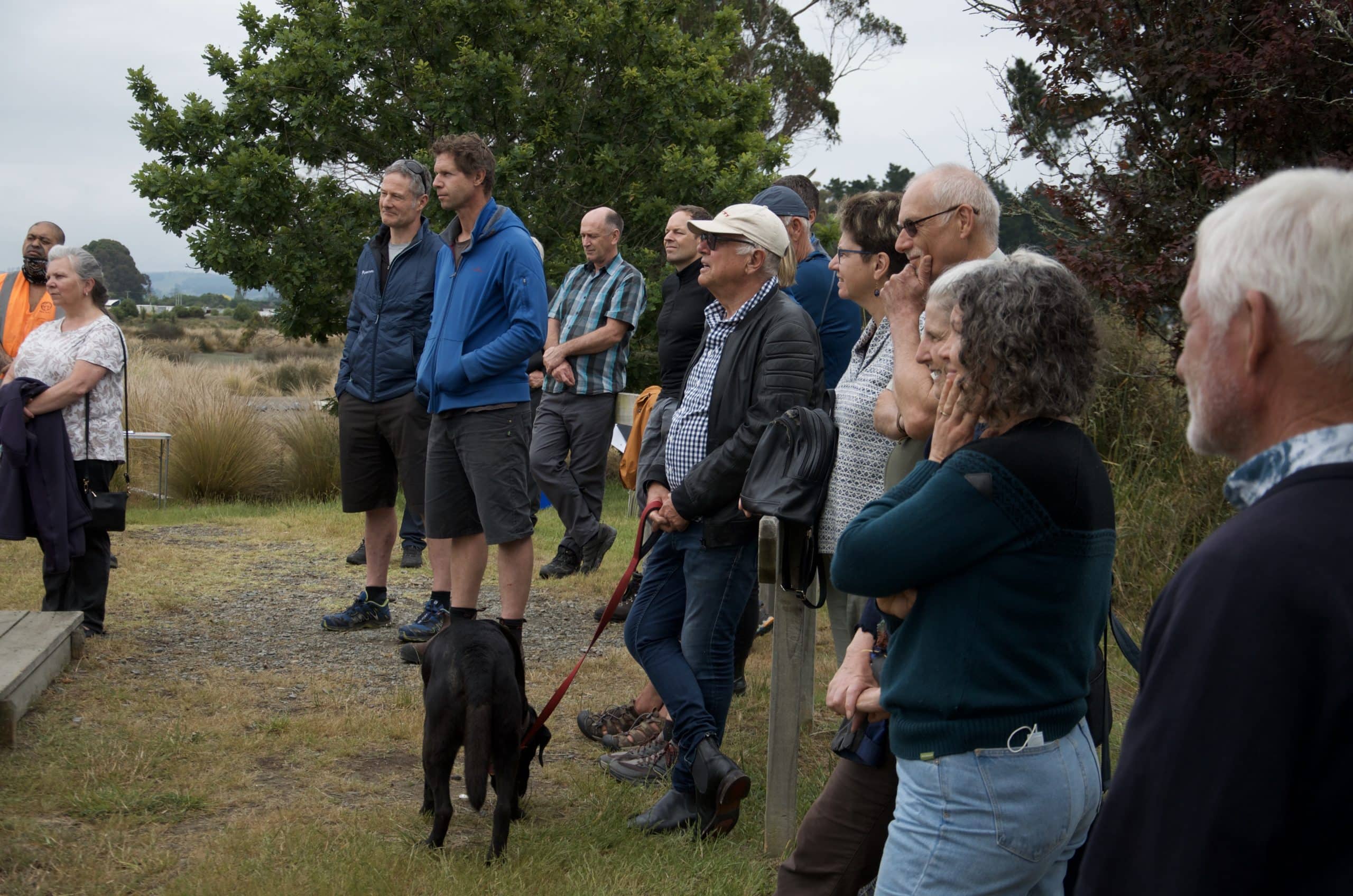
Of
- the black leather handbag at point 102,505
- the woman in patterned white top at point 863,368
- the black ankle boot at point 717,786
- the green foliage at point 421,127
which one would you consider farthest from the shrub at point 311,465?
the woman in patterned white top at point 863,368

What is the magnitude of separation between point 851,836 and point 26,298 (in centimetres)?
707

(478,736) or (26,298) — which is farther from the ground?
(26,298)

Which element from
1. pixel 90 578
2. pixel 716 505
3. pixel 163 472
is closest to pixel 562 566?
pixel 90 578

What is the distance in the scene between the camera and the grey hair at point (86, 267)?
6.16m

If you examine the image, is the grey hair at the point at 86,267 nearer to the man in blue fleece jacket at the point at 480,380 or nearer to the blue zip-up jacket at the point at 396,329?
the blue zip-up jacket at the point at 396,329

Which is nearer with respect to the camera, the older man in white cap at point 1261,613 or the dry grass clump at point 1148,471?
the older man in white cap at point 1261,613

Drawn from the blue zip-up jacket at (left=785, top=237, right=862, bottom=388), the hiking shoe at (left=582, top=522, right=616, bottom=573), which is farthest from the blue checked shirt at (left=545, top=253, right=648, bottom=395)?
the blue zip-up jacket at (left=785, top=237, right=862, bottom=388)

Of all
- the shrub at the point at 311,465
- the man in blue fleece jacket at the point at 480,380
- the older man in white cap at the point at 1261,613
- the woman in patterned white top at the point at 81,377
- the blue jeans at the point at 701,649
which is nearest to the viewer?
the older man in white cap at the point at 1261,613

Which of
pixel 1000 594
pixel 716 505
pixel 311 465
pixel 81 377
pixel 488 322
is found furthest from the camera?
pixel 311 465

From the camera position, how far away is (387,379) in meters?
6.55

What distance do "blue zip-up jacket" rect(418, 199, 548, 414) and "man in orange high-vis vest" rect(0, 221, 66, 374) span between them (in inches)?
135

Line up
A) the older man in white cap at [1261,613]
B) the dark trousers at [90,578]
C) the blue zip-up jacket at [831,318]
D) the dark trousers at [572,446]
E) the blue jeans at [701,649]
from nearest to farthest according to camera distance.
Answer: the older man in white cap at [1261,613]
the blue jeans at [701,649]
the blue zip-up jacket at [831,318]
the dark trousers at [90,578]
the dark trousers at [572,446]

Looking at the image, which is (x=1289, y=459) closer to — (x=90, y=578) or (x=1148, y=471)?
(x=1148, y=471)

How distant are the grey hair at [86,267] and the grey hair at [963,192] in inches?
187
